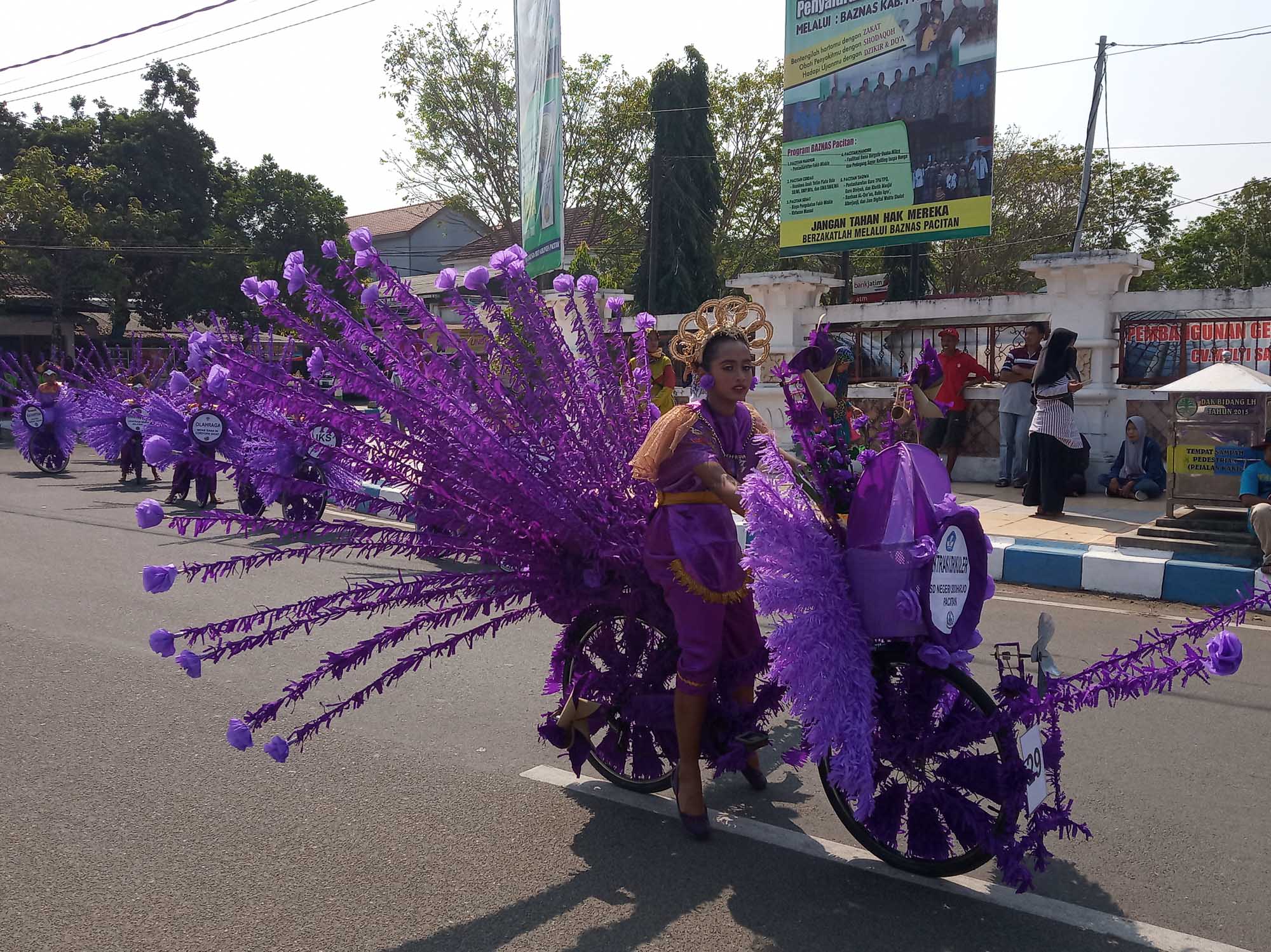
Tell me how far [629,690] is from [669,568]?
0.61 metres

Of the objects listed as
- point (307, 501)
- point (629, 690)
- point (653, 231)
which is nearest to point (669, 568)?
point (629, 690)

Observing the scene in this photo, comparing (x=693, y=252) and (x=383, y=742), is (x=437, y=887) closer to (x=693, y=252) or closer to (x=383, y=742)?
(x=383, y=742)

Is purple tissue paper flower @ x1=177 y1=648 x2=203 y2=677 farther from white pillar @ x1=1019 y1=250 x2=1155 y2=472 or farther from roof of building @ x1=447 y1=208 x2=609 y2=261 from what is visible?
roof of building @ x1=447 y1=208 x2=609 y2=261

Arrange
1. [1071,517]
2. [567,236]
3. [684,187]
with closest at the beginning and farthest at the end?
[1071,517] → [684,187] → [567,236]

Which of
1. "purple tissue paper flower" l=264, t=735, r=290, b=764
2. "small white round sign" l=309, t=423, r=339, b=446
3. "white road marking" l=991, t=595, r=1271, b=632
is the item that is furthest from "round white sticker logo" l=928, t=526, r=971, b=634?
"white road marking" l=991, t=595, r=1271, b=632

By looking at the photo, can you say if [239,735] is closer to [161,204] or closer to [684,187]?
[684,187]

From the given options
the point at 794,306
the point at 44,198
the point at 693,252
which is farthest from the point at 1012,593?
the point at 44,198

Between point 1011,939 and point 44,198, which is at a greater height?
point 44,198

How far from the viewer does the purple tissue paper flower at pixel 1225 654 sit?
268 cm

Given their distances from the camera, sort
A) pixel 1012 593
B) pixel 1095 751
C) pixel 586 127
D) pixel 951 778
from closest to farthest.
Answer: pixel 951 778
pixel 1095 751
pixel 1012 593
pixel 586 127

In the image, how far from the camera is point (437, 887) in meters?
3.35

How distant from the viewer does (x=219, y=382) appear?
3314mm

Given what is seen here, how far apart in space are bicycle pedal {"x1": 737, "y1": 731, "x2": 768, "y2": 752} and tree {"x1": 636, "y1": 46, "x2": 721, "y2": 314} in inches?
1077

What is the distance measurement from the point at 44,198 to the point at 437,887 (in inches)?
1263
